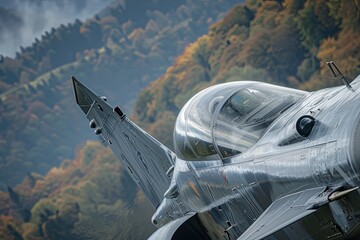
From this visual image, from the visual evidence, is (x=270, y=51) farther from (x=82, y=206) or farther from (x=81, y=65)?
(x=81, y=65)

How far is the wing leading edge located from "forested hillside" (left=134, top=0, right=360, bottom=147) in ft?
67.5

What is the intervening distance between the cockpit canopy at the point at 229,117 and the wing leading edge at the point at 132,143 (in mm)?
3752

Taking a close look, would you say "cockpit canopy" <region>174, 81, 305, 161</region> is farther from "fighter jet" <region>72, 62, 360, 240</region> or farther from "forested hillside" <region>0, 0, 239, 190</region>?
"forested hillside" <region>0, 0, 239, 190</region>

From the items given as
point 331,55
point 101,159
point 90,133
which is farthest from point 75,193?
point 90,133

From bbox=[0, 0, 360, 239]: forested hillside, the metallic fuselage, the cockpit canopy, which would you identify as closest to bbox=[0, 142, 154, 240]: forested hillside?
bbox=[0, 0, 360, 239]: forested hillside

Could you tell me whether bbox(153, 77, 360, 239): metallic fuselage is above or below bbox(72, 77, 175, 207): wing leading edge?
below

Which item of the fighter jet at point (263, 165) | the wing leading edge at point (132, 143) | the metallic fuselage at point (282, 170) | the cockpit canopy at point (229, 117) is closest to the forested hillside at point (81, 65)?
the wing leading edge at point (132, 143)

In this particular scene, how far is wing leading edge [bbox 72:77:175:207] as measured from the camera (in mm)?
17531

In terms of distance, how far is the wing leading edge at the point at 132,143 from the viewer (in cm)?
1753

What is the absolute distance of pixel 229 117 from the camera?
1266 centimetres

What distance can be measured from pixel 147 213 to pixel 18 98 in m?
119

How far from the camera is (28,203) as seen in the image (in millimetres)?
56656

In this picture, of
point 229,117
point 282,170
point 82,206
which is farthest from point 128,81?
point 282,170

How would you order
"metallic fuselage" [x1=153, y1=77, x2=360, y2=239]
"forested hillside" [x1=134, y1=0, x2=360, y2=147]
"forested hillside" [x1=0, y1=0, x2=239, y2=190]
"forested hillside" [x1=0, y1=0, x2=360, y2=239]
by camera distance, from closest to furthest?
"metallic fuselage" [x1=153, y1=77, x2=360, y2=239] < "forested hillside" [x1=0, y1=0, x2=360, y2=239] < "forested hillside" [x1=134, y1=0, x2=360, y2=147] < "forested hillside" [x1=0, y1=0, x2=239, y2=190]
